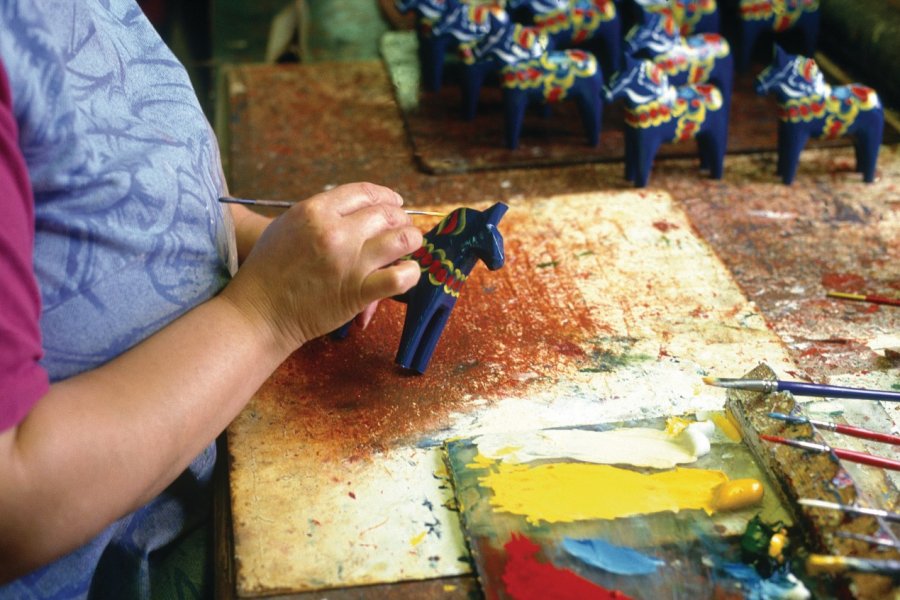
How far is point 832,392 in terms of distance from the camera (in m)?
0.92

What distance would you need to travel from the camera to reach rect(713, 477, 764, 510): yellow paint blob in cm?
86

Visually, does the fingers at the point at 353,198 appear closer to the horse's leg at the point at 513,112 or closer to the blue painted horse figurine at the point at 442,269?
the blue painted horse figurine at the point at 442,269

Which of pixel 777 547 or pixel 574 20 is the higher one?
pixel 574 20

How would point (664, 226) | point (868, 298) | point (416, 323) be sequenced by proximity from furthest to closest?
point (664, 226)
point (868, 298)
point (416, 323)

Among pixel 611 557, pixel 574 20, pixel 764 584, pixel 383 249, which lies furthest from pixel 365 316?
pixel 574 20

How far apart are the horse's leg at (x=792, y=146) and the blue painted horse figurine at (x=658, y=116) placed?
97mm

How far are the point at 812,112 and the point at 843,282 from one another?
41 centimetres

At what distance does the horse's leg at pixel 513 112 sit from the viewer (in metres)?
1.65

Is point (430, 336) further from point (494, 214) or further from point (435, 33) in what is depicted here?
point (435, 33)

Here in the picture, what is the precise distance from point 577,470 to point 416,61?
136 cm

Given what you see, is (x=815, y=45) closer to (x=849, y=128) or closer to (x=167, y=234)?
(x=849, y=128)

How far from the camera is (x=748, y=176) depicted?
1.57 m

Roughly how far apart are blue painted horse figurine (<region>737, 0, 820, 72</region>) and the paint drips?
1.31 meters

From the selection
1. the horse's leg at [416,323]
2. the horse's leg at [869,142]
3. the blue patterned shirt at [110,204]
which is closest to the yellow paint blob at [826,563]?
the horse's leg at [416,323]
